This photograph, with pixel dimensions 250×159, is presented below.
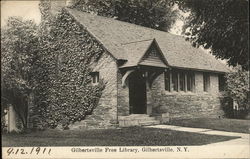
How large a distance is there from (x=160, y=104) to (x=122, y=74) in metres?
2.50

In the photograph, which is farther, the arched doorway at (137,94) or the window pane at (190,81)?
the window pane at (190,81)

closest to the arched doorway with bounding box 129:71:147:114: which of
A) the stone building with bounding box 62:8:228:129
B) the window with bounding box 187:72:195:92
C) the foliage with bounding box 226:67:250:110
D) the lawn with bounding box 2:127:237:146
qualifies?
the stone building with bounding box 62:8:228:129

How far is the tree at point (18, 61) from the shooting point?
886 centimetres

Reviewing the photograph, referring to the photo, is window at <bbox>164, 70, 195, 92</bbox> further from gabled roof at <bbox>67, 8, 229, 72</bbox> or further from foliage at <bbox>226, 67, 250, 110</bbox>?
foliage at <bbox>226, 67, 250, 110</bbox>

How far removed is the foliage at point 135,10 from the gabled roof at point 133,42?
0.40 metres

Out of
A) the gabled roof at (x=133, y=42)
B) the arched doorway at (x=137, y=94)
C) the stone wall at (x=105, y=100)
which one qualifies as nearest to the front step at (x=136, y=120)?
the stone wall at (x=105, y=100)

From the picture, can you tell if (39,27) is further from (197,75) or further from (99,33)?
(197,75)

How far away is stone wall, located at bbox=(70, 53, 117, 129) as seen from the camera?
12.4m

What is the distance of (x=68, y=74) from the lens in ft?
41.0

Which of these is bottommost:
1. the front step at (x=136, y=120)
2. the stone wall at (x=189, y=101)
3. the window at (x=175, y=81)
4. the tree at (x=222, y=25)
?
the front step at (x=136, y=120)

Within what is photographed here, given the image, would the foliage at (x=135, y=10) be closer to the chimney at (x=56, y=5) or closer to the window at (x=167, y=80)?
the chimney at (x=56, y=5)

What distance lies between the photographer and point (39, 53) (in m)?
11.0

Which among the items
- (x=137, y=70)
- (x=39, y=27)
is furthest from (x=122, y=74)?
(x=39, y=27)

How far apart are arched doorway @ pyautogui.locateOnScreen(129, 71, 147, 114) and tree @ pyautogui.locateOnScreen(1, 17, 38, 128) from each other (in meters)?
4.06
